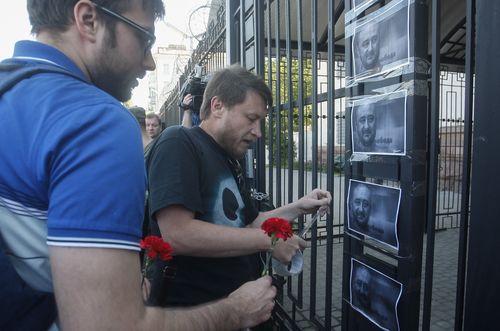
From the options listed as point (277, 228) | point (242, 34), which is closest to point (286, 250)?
point (277, 228)

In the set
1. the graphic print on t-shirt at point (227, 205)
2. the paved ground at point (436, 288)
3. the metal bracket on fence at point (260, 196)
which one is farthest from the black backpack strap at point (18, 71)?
the metal bracket on fence at point (260, 196)

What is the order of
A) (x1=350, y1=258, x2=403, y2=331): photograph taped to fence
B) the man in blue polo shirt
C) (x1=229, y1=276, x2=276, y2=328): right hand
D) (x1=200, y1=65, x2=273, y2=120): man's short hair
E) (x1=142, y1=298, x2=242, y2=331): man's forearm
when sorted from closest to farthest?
the man in blue polo shirt → (x1=142, y1=298, x2=242, y2=331): man's forearm → (x1=229, y1=276, x2=276, y2=328): right hand → (x1=350, y1=258, x2=403, y2=331): photograph taped to fence → (x1=200, y1=65, x2=273, y2=120): man's short hair

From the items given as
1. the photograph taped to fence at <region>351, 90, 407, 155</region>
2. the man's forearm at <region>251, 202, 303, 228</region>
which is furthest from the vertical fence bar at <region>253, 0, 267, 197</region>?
the photograph taped to fence at <region>351, 90, 407, 155</region>

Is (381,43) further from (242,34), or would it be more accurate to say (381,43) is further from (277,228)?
(242,34)

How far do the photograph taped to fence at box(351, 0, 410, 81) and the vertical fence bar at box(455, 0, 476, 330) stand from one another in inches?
8.8

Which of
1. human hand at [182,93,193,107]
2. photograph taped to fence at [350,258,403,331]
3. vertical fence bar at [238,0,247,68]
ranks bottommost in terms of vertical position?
photograph taped to fence at [350,258,403,331]

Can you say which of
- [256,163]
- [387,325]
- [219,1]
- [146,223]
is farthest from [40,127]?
[219,1]

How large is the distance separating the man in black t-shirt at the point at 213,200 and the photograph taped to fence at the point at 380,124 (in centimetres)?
51

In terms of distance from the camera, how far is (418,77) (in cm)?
140

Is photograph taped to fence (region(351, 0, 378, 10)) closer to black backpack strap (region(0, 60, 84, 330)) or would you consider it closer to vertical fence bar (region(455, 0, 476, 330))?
vertical fence bar (region(455, 0, 476, 330))

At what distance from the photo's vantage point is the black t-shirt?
1625 millimetres

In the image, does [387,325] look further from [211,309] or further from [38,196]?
[38,196]

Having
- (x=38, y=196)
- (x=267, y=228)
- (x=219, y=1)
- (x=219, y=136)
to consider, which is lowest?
(x=267, y=228)

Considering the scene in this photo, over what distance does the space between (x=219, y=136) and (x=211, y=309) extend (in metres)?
1.23
